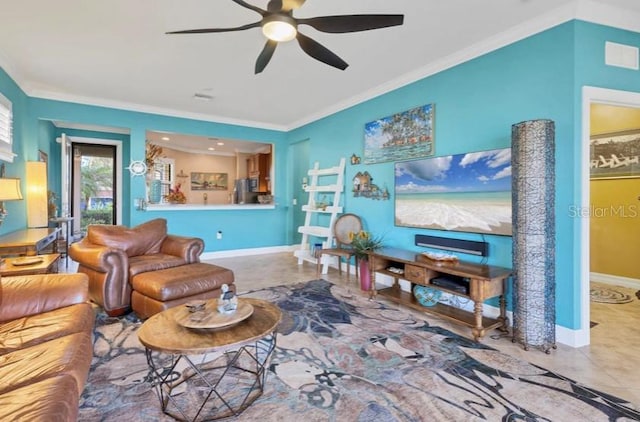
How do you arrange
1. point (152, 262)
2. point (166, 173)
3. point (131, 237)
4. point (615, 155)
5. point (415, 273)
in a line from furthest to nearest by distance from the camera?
point (166, 173), point (615, 155), point (131, 237), point (152, 262), point (415, 273)

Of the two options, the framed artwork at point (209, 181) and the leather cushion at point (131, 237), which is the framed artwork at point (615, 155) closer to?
the leather cushion at point (131, 237)

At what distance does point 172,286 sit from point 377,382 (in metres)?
1.91

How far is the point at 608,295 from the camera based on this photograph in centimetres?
388

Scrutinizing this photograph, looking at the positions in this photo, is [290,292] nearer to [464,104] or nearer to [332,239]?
[332,239]

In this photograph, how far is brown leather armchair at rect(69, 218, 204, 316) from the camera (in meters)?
3.11

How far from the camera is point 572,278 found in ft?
8.53

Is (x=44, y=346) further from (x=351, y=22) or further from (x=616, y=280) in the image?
(x=616, y=280)

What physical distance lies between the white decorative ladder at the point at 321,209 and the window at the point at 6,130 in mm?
3845

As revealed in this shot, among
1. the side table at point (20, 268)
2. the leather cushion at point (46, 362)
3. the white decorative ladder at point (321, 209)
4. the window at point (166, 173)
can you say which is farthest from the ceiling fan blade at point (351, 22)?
the window at point (166, 173)

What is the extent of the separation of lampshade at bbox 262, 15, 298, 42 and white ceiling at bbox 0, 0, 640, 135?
0.50m

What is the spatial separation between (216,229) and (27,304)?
4315 millimetres

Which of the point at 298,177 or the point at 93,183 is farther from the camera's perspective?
the point at 298,177

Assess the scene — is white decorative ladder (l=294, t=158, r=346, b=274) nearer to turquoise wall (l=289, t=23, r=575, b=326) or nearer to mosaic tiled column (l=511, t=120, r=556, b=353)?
turquoise wall (l=289, t=23, r=575, b=326)

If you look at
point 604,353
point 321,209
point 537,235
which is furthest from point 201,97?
point 604,353
